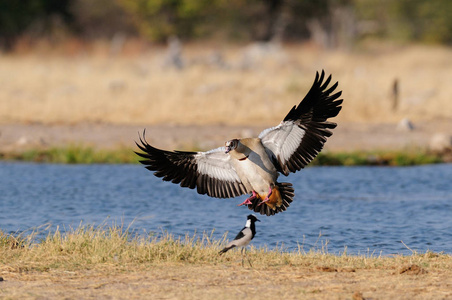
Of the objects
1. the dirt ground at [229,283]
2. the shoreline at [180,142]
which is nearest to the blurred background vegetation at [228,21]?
the shoreline at [180,142]

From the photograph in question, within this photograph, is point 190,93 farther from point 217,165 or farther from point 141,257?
point 141,257

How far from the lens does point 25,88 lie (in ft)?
68.5

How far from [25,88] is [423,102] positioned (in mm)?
10117

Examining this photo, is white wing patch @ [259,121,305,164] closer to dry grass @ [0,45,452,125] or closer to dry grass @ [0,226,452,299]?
dry grass @ [0,226,452,299]

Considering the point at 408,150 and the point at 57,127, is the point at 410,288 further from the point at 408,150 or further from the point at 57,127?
the point at 57,127

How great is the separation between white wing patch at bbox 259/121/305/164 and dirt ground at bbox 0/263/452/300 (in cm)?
113

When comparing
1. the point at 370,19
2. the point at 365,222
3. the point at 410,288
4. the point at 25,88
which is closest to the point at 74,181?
the point at 365,222

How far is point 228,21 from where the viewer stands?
42000 mm

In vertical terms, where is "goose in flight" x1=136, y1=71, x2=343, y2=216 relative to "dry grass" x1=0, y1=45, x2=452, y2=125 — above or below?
below

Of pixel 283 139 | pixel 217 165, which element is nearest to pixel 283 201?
pixel 283 139

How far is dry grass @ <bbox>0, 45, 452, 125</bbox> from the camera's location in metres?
18.8

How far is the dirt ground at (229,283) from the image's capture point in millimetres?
5668

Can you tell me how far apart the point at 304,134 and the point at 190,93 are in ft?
43.8

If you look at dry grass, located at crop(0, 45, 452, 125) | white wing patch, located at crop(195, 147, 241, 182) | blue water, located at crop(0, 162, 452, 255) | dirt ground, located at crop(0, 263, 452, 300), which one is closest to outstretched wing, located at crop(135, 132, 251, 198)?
white wing patch, located at crop(195, 147, 241, 182)
